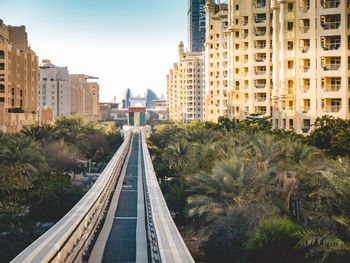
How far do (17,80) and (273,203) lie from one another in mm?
61134

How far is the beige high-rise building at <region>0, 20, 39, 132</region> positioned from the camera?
55.1 m

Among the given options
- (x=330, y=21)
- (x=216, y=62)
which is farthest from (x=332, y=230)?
(x=216, y=62)

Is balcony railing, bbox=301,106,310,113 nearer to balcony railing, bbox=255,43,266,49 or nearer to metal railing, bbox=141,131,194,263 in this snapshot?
balcony railing, bbox=255,43,266,49

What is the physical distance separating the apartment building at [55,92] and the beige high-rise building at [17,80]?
5310 cm

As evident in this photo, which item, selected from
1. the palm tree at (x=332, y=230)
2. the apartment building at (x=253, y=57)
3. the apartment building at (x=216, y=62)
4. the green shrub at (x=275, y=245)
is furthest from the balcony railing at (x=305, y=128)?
the apartment building at (x=216, y=62)

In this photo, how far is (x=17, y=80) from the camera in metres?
70.9

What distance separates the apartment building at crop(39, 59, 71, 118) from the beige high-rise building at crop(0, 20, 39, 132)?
2091 inches

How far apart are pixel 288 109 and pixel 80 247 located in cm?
3321

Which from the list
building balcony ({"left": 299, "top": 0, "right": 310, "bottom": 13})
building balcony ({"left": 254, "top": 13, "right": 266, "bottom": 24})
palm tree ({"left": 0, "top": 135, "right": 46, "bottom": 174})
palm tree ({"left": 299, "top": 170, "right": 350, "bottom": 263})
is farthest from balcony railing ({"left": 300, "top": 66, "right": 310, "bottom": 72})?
palm tree ({"left": 299, "top": 170, "right": 350, "bottom": 263})

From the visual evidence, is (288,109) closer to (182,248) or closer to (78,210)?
(78,210)

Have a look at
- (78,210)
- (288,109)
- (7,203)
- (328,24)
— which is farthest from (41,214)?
(328,24)

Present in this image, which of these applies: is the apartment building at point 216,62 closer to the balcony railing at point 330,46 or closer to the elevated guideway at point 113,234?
the balcony railing at point 330,46

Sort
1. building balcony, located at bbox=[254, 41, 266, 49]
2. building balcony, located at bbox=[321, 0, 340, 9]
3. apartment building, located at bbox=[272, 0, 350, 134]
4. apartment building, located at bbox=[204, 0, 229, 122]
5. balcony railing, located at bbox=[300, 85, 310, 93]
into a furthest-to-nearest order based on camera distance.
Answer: apartment building, located at bbox=[204, 0, 229, 122], building balcony, located at bbox=[254, 41, 266, 49], balcony railing, located at bbox=[300, 85, 310, 93], building balcony, located at bbox=[321, 0, 340, 9], apartment building, located at bbox=[272, 0, 350, 134]

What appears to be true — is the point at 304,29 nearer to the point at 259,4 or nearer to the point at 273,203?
the point at 259,4
